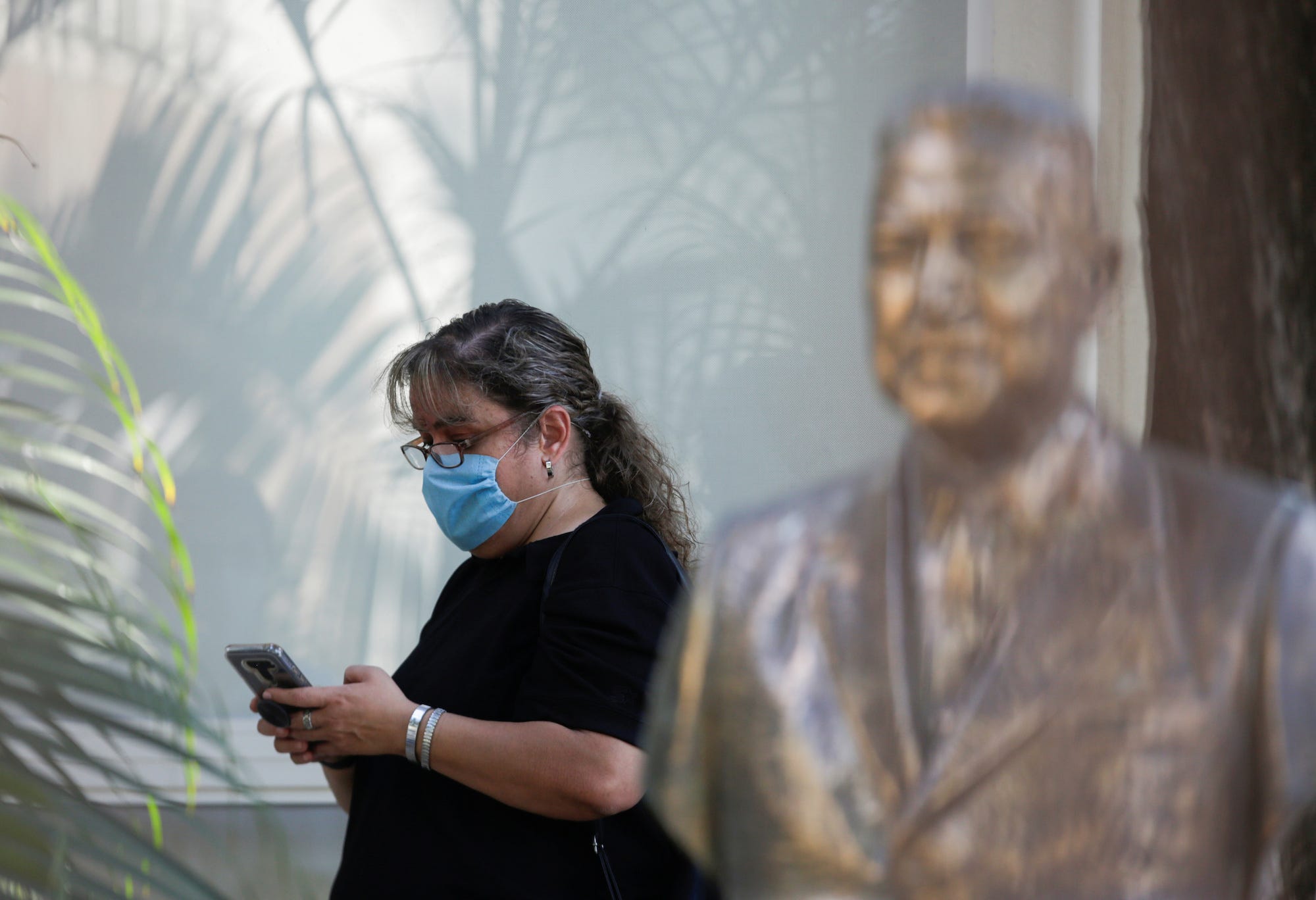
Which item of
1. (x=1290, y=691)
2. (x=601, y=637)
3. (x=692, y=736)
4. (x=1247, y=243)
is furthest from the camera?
(x=601, y=637)

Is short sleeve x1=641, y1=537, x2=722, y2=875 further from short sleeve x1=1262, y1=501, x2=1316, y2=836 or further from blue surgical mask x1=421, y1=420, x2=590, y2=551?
blue surgical mask x1=421, y1=420, x2=590, y2=551

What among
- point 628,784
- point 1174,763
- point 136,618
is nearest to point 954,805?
point 1174,763

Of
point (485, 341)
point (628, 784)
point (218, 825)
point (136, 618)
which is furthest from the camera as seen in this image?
point (218, 825)

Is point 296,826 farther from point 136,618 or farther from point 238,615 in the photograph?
point 136,618

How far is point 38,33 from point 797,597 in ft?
9.59

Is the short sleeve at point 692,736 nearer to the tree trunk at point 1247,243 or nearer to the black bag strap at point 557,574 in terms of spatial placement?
the tree trunk at point 1247,243

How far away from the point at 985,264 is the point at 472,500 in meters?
1.13

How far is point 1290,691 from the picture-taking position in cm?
Answer: 60

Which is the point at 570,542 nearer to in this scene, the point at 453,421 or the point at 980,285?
the point at 453,421

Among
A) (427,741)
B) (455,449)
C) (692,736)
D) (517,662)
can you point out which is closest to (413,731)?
(427,741)

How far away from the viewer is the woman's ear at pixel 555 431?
5.61 ft

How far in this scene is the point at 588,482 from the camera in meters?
1.73

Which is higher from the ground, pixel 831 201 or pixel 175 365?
pixel 831 201

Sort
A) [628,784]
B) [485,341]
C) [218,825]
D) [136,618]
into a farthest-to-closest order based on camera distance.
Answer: [218,825]
[485,341]
[628,784]
[136,618]
